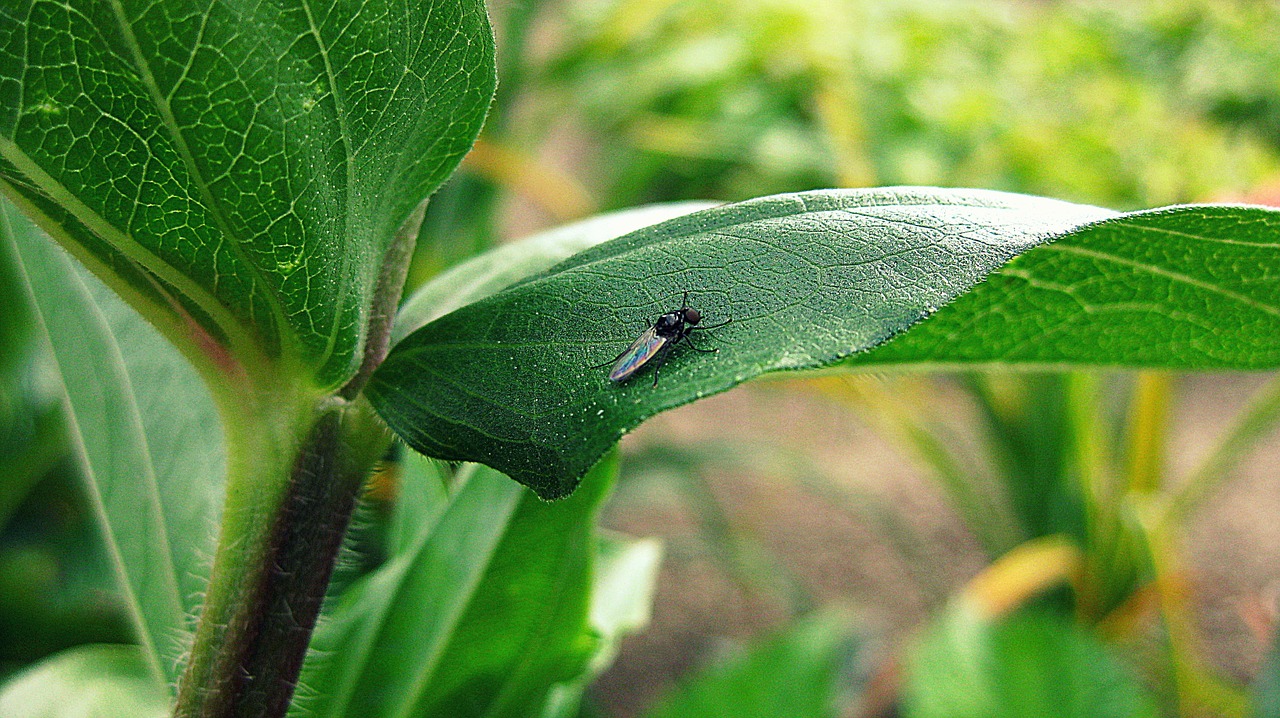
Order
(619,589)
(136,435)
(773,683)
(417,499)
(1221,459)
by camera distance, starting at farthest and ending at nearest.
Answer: (1221,459) → (773,683) → (619,589) → (417,499) → (136,435)

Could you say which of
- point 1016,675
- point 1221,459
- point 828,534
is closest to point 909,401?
point 828,534

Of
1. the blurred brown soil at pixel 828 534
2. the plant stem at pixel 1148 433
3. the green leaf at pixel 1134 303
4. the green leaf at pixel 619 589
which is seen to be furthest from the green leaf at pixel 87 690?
the plant stem at pixel 1148 433

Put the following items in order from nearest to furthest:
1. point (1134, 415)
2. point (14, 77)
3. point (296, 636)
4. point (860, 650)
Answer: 1. point (14, 77)
2. point (296, 636)
3. point (860, 650)
4. point (1134, 415)

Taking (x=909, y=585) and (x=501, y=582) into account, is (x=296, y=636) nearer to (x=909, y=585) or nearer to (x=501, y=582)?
(x=501, y=582)

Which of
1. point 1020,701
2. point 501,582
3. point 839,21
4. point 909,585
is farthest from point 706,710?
point 839,21

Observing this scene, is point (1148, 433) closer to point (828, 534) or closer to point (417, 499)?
point (828, 534)

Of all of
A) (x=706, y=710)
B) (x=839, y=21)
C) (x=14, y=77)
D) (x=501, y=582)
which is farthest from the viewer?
(x=839, y=21)
